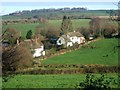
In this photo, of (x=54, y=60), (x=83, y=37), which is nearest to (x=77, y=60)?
(x=54, y=60)

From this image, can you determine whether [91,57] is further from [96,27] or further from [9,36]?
[9,36]

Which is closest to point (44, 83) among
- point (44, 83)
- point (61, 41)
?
point (44, 83)

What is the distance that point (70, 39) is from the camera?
169 feet

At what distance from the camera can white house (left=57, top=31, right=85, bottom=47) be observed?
47.7 m

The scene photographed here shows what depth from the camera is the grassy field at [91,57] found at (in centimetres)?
3188

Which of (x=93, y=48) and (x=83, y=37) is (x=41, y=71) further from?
(x=83, y=37)

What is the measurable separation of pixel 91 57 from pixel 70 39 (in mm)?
16875

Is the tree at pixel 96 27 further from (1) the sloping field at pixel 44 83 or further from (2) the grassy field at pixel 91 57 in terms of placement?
(1) the sloping field at pixel 44 83

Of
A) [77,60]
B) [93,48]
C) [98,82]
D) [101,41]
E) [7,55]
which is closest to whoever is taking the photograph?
[98,82]

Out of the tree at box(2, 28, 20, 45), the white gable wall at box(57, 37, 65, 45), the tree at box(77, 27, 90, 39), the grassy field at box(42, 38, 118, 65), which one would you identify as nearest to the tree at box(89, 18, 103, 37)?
the tree at box(77, 27, 90, 39)

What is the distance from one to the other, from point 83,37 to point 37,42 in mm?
9784

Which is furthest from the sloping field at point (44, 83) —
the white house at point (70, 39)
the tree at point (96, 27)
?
the tree at point (96, 27)

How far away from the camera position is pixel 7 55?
8047 millimetres

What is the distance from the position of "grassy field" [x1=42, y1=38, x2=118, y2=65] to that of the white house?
5.87 metres
